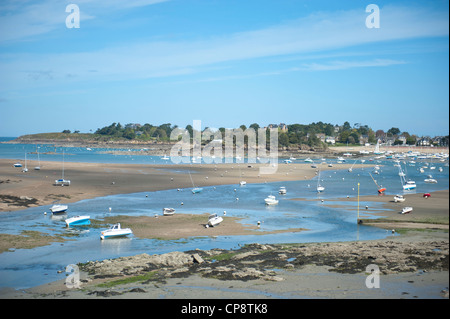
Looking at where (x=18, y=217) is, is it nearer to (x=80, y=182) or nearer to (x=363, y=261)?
(x=80, y=182)

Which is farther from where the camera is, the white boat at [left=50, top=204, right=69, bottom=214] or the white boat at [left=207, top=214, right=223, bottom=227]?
the white boat at [left=50, top=204, right=69, bottom=214]

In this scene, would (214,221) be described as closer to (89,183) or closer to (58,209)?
(58,209)

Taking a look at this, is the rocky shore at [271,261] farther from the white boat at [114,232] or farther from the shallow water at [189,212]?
the white boat at [114,232]

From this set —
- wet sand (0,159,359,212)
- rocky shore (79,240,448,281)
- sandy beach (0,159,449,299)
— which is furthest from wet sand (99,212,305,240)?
wet sand (0,159,359,212)

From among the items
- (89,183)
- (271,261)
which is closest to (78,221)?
(271,261)

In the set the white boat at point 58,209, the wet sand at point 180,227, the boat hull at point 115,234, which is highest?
the white boat at point 58,209

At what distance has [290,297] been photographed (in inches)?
787

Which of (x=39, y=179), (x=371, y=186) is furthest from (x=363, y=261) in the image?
(x=39, y=179)

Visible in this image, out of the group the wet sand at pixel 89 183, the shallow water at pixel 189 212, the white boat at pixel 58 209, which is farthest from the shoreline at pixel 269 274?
the wet sand at pixel 89 183

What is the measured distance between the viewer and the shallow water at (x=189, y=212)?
2664cm

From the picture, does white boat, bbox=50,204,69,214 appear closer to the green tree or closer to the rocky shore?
the rocky shore

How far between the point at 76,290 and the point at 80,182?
46300mm

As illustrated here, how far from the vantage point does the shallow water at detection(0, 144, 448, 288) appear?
26.6m

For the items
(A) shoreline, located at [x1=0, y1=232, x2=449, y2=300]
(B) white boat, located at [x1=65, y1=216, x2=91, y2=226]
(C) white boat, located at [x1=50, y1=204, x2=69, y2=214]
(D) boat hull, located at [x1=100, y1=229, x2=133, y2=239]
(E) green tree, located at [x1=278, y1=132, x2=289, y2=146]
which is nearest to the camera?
(A) shoreline, located at [x1=0, y1=232, x2=449, y2=300]
